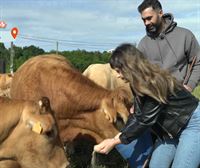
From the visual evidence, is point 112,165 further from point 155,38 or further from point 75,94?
point 155,38

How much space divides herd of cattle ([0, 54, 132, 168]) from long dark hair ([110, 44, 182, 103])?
910 millimetres

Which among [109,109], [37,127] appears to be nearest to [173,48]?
[109,109]

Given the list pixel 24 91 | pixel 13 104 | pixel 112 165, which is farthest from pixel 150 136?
pixel 112 165

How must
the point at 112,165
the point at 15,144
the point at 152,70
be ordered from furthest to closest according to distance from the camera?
the point at 112,165
the point at 15,144
the point at 152,70

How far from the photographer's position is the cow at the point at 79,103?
6.59 meters

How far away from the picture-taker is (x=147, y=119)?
4508 millimetres

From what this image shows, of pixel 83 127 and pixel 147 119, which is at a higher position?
pixel 147 119

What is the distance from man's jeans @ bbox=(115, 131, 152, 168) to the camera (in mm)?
5328

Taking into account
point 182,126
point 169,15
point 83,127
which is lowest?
point 83,127

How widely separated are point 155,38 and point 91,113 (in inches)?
54.2

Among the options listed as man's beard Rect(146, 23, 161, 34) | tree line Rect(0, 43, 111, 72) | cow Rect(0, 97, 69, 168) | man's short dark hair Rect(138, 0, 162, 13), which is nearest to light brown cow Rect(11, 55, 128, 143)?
man's beard Rect(146, 23, 161, 34)

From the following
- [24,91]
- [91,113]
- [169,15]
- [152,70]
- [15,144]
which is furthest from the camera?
[24,91]

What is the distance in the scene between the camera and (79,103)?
21.7 ft

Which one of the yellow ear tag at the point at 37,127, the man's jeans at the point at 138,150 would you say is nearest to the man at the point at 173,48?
the man's jeans at the point at 138,150
